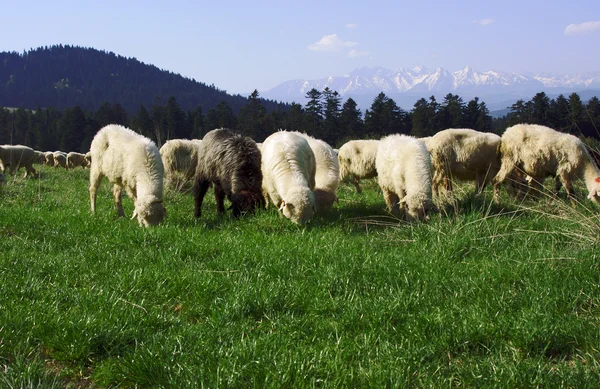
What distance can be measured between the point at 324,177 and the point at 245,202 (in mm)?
2071

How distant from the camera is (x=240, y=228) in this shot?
7.93m

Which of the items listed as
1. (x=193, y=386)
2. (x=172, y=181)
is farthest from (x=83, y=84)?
(x=193, y=386)

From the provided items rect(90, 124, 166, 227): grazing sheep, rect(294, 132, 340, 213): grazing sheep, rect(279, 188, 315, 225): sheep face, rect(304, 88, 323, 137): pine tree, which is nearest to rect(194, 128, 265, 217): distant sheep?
rect(279, 188, 315, 225): sheep face

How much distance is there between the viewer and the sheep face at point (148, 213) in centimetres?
812

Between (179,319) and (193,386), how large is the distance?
1.12 meters

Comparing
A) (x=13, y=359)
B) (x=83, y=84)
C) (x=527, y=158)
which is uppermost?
(x=83, y=84)

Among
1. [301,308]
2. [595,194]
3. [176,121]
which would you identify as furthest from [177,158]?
[176,121]

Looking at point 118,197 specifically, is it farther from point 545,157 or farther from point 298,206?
point 545,157

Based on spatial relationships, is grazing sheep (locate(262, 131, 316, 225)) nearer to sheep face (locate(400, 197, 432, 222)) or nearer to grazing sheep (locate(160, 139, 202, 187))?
sheep face (locate(400, 197, 432, 222))

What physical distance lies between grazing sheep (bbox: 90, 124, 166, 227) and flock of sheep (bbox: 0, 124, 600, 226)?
2cm

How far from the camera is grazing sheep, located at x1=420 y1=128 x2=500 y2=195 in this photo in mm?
12469

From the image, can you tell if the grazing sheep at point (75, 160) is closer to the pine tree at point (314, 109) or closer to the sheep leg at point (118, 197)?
the sheep leg at point (118, 197)

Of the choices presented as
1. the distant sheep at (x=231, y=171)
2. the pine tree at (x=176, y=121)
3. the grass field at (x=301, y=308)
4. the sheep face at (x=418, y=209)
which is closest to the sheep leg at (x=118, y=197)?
the distant sheep at (x=231, y=171)

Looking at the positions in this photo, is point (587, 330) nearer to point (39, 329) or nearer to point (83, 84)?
point (39, 329)
